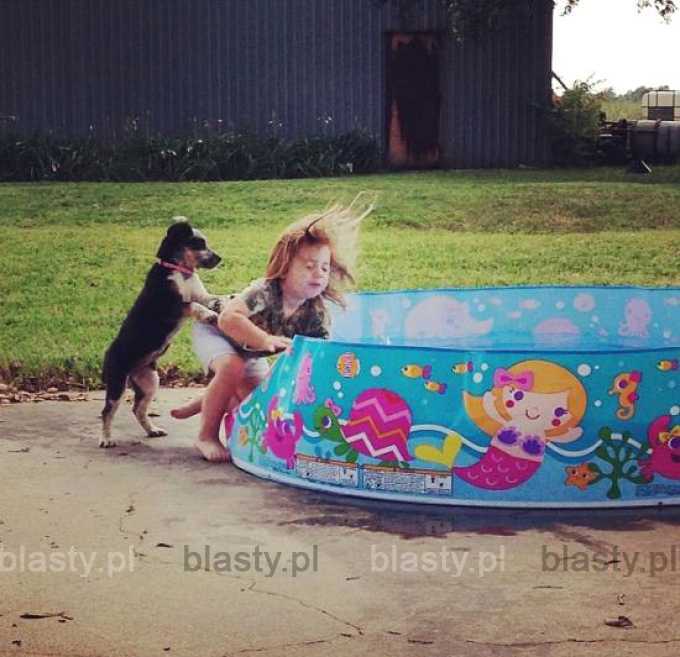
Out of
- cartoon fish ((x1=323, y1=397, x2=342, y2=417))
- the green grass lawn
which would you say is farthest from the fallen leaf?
the green grass lawn

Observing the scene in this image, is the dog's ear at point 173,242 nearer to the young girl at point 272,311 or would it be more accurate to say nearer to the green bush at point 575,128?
the young girl at point 272,311

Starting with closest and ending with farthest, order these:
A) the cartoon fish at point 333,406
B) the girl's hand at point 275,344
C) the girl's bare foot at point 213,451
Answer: the cartoon fish at point 333,406
the girl's hand at point 275,344
the girl's bare foot at point 213,451

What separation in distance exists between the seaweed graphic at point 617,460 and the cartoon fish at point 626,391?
0.06 metres

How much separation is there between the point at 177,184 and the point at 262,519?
28.7 ft

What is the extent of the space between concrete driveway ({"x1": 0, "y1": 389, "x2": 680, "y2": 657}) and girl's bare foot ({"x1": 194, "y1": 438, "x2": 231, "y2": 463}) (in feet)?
0.41

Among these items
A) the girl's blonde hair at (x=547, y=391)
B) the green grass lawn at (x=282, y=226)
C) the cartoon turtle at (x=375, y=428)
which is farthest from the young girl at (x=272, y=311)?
the green grass lawn at (x=282, y=226)

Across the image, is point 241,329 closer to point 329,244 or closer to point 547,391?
point 329,244

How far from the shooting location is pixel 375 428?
5.18 m

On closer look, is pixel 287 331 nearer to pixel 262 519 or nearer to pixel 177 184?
pixel 262 519

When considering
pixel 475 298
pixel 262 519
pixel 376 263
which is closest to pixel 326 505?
pixel 262 519

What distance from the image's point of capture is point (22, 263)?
11.1 metres

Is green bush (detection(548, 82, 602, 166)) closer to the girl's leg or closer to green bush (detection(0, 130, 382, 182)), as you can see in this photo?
green bush (detection(0, 130, 382, 182))

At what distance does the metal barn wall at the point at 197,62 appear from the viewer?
1678cm

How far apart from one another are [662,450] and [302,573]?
4.41 feet
